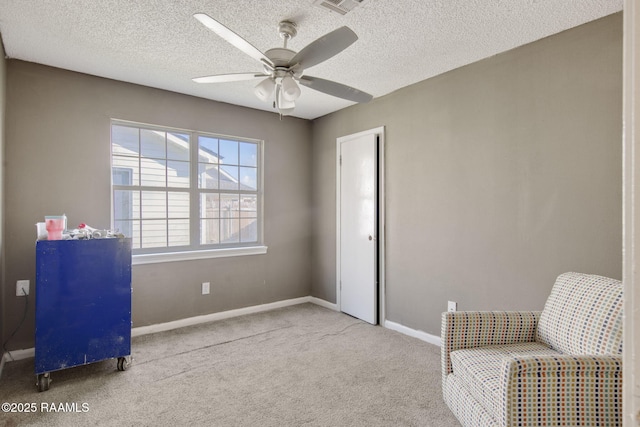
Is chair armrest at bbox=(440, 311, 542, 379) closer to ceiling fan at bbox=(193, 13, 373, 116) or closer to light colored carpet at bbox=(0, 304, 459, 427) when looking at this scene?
light colored carpet at bbox=(0, 304, 459, 427)

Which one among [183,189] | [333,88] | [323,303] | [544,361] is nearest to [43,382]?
[183,189]

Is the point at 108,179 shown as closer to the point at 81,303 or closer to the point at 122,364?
the point at 81,303

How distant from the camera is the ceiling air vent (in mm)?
2031

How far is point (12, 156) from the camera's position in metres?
2.86

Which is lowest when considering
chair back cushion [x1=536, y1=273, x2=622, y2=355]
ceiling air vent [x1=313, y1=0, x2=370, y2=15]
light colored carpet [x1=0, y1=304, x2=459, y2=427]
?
light colored carpet [x1=0, y1=304, x2=459, y2=427]

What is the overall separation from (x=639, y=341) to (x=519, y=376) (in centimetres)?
127

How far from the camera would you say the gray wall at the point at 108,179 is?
290 cm

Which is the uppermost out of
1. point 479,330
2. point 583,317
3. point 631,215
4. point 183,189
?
point 183,189

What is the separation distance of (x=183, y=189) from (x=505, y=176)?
3106 millimetres

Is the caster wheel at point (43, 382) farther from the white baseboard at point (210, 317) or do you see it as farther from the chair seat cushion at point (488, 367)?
the chair seat cushion at point (488, 367)

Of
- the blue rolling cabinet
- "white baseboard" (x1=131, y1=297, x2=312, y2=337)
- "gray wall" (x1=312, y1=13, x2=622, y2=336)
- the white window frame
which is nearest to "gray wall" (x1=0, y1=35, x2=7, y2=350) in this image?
the blue rolling cabinet

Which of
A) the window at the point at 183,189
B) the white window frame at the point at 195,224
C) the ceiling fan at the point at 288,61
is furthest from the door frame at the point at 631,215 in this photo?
the window at the point at 183,189

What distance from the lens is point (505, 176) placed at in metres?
2.73

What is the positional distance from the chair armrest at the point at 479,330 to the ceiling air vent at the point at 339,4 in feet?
6.20
